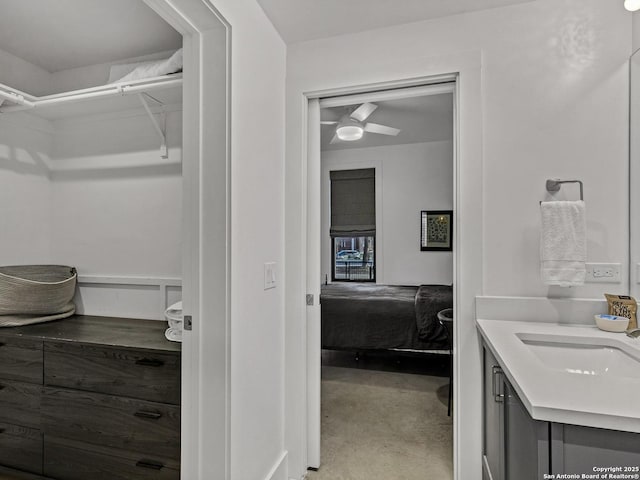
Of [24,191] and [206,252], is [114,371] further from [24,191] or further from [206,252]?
[24,191]

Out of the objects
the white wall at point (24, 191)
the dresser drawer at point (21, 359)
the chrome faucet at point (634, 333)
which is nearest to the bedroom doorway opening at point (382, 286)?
the chrome faucet at point (634, 333)

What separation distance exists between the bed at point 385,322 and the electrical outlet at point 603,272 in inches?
68.3

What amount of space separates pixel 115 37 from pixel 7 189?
1.11 m

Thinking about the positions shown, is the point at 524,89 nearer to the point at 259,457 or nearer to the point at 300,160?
the point at 300,160

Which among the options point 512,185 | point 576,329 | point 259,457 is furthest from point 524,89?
point 259,457

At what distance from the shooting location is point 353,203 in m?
5.41

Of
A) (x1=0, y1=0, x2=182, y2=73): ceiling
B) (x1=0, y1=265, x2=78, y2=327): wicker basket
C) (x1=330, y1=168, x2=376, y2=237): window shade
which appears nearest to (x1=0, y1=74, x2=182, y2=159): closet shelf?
(x1=0, y1=0, x2=182, y2=73): ceiling

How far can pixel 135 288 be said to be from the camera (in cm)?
230

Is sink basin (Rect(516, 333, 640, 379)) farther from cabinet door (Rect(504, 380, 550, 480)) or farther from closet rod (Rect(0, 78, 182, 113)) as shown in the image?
closet rod (Rect(0, 78, 182, 113))

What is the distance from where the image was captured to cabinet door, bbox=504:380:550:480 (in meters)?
0.91

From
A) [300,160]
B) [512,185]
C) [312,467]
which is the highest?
[300,160]

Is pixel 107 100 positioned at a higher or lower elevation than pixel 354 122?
lower

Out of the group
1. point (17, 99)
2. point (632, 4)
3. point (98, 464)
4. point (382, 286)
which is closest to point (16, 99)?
point (17, 99)

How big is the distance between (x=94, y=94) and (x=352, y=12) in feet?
4.55
